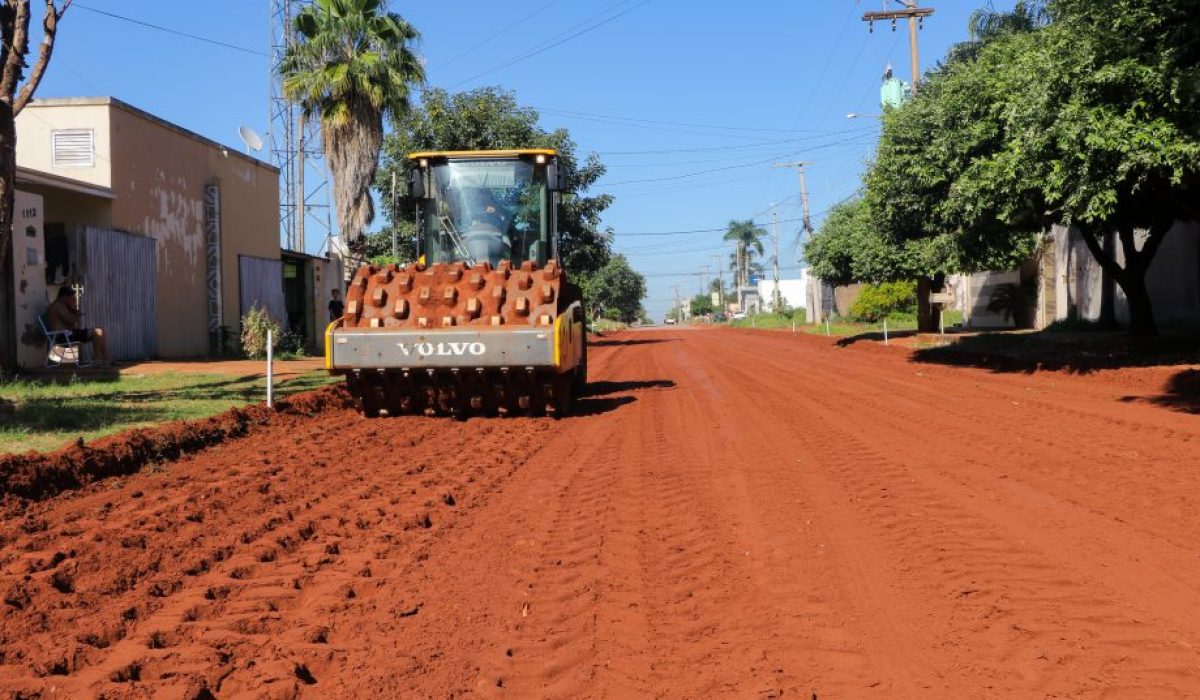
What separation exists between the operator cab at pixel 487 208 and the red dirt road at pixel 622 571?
4.35m

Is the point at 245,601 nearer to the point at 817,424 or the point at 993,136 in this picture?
the point at 817,424

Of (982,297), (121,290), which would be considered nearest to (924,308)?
(982,297)

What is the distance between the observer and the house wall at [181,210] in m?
20.3

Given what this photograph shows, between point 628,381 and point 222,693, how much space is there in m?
14.4

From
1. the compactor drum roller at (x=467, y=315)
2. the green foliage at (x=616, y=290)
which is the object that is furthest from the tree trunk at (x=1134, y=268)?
the green foliage at (x=616, y=290)

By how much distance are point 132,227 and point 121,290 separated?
144 cm

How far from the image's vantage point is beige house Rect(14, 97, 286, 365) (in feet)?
60.0

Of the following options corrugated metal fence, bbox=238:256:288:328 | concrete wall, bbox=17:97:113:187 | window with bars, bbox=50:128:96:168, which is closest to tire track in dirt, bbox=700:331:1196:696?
concrete wall, bbox=17:97:113:187

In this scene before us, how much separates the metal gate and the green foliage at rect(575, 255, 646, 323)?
55484mm

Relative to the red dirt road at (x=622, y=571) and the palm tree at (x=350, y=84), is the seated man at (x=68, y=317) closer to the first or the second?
the red dirt road at (x=622, y=571)

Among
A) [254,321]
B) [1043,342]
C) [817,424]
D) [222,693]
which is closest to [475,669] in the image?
[222,693]

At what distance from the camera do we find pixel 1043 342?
24.0m

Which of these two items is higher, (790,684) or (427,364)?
(427,364)

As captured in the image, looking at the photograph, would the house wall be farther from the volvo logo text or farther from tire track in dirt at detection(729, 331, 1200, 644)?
tire track in dirt at detection(729, 331, 1200, 644)
